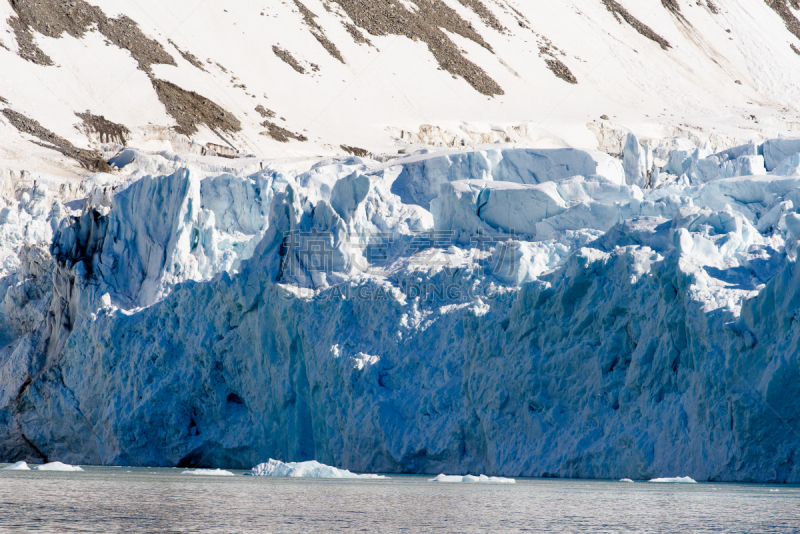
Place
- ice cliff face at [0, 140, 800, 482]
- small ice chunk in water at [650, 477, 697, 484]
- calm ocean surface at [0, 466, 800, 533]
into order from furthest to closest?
ice cliff face at [0, 140, 800, 482] < small ice chunk in water at [650, 477, 697, 484] < calm ocean surface at [0, 466, 800, 533]

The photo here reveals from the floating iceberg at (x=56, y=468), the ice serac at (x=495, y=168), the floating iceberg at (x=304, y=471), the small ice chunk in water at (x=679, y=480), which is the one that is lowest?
the floating iceberg at (x=56, y=468)

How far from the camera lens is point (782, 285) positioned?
13766mm

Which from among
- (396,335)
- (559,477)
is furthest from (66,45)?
(559,477)

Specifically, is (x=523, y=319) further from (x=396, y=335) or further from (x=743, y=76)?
(x=743, y=76)

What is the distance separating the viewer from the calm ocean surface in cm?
906

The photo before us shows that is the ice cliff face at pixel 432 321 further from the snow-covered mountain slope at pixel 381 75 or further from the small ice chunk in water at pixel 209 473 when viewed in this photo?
the snow-covered mountain slope at pixel 381 75

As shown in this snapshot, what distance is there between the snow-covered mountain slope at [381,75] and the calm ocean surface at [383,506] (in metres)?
25.6

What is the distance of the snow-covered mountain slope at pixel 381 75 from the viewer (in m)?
45.4

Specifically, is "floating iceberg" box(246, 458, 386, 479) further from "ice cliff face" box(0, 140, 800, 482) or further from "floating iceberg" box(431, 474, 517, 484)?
"floating iceberg" box(431, 474, 517, 484)

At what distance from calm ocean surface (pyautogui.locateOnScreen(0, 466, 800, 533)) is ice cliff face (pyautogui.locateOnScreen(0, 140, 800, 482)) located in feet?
4.65

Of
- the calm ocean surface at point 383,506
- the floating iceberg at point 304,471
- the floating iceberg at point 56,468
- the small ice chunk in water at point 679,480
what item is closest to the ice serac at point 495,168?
the floating iceberg at point 304,471

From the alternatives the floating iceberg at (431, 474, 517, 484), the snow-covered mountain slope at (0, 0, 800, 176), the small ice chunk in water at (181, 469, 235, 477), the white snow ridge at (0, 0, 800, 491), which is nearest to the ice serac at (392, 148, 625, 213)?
the white snow ridge at (0, 0, 800, 491)

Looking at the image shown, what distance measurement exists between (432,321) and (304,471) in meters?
3.67

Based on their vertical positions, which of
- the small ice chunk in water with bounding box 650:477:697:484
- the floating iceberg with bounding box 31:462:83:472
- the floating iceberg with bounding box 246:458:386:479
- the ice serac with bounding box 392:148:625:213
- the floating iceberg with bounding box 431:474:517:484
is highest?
the ice serac with bounding box 392:148:625:213
